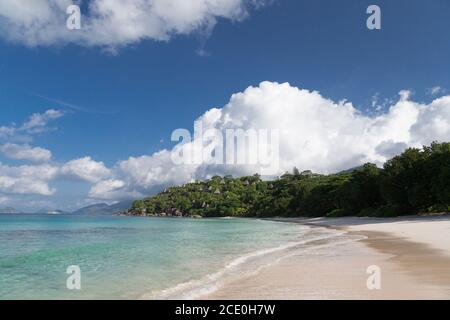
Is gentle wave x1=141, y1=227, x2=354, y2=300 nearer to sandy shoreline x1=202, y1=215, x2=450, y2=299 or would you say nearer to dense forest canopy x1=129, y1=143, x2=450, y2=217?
sandy shoreline x1=202, y1=215, x2=450, y2=299

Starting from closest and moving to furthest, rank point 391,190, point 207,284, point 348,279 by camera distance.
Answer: point 348,279 → point 207,284 → point 391,190

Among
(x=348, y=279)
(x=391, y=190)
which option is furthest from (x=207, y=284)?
(x=391, y=190)

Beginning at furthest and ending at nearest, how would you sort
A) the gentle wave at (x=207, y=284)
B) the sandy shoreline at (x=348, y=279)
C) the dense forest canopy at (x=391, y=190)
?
the dense forest canopy at (x=391, y=190), the gentle wave at (x=207, y=284), the sandy shoreline at (x=348, y=279)

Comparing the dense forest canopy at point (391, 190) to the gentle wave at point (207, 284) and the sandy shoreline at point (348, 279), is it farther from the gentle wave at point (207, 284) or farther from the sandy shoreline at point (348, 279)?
the gentle wave at point (207, 284)

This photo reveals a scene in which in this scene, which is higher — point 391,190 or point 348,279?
point 391,190

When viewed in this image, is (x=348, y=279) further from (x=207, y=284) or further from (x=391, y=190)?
(x=391, y=190)

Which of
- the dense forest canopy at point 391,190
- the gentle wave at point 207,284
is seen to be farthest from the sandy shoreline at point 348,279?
the dense forest canopy at point 391,190

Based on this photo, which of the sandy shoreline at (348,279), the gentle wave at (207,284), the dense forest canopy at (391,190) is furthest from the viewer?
the dense forest canopy at (391,190)

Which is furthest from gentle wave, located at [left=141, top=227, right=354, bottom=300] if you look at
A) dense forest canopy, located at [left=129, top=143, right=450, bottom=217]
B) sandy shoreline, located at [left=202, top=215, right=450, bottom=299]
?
dense forest canopy, located at [left=129, top=143, right=450, bottom=217]

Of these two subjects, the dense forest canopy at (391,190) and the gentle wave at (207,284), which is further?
the dense forest canopy at (391,190)

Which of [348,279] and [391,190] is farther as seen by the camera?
[391,190]

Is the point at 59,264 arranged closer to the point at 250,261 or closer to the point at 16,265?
the point at 16,265
